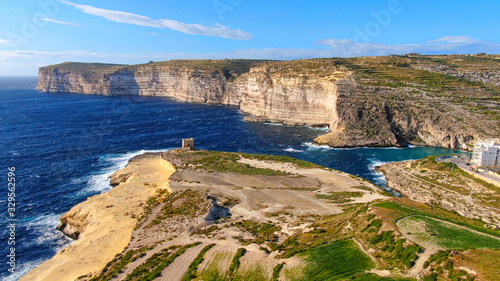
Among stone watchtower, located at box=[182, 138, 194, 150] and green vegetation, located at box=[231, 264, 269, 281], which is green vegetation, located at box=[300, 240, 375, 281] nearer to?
green vegetation, located at box=[231, 264, 269, 281]

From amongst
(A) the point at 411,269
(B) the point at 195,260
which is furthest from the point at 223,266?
(A) the point at 411,269

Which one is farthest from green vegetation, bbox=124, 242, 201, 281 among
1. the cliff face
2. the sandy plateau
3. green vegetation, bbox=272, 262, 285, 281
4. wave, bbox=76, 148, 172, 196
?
the cliff face

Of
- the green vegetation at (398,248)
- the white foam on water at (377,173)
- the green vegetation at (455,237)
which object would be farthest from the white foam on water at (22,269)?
the white foam on water at (377,173)

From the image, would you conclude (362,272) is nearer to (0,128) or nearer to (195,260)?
(195,260)

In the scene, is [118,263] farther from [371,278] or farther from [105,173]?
[105,173]

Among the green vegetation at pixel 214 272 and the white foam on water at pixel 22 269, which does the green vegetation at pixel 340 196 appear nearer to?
the green vegetation at pixel 214 272

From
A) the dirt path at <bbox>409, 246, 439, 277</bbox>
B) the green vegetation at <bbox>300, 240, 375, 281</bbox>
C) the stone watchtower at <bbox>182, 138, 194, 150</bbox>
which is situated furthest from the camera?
the stone watchtower at <bbox>182, 138, 194, 150</bbox>

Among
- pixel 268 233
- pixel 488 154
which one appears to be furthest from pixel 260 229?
pixel 488 154
